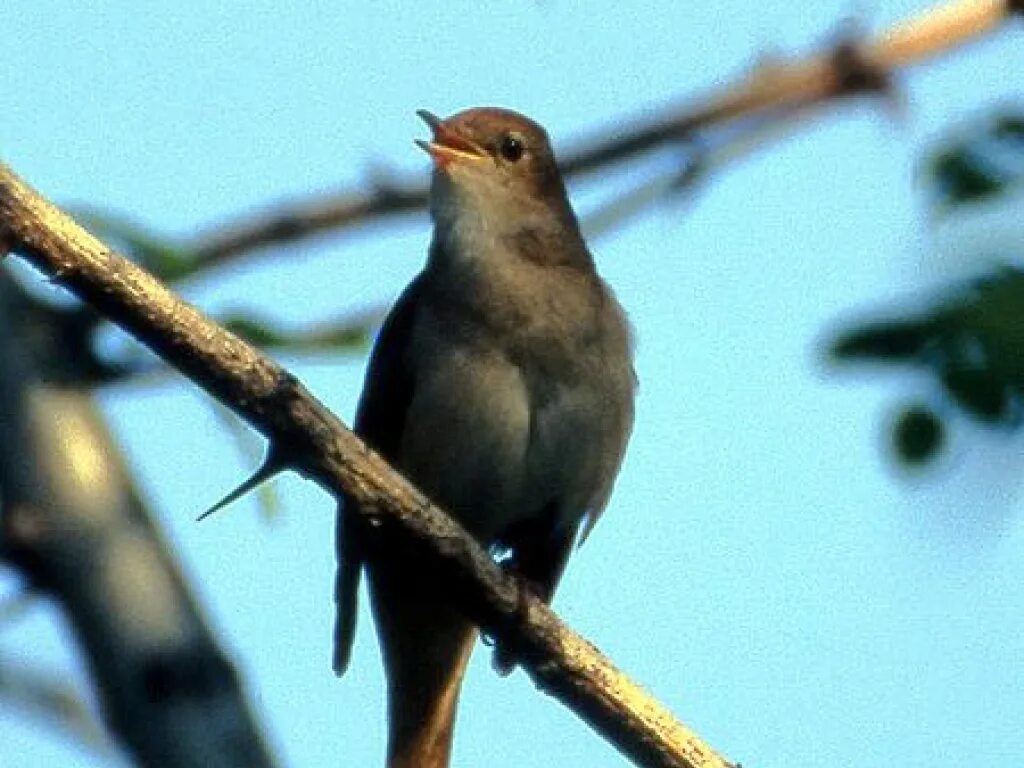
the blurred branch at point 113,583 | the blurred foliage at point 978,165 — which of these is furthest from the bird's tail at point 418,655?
the blurred foliage at point 978,165

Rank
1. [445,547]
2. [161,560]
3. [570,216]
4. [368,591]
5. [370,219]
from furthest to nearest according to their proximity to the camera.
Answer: [570,216] < [368,591] < [370,219] < [161,560] < [445,547]

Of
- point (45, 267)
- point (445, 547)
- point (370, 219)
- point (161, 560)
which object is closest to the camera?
point (45, 267)

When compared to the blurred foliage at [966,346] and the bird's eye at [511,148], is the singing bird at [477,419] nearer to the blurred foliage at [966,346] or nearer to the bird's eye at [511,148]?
the bird's eye at [511,148]

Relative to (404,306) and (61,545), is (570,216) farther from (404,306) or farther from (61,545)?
(61,545)

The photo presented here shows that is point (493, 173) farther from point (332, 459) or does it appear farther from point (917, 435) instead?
point (917, 435)

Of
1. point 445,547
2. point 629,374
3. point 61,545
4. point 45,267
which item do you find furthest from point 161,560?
point 629,374

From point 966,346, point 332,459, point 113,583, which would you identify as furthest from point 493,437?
point 966,346

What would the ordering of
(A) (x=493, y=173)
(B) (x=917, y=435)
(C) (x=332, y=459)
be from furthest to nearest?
1. (A) (x=493, y=173)
2. (C) (x=332, y=459)
3. (B) (x=917, y=435)
